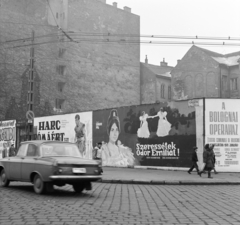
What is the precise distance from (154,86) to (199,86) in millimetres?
7734

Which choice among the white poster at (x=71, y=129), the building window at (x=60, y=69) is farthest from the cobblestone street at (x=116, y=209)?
the building window at (x=60, y=69)

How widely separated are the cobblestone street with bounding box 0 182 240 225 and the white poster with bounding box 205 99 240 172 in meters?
10.4

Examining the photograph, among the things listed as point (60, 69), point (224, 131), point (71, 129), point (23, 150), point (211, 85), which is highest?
point (60, 69)

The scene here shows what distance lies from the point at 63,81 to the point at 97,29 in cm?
985

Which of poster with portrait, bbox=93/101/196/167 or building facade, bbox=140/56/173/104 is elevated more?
building facade, bbox=140/56/173/104

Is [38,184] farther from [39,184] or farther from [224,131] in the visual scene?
[224,131]

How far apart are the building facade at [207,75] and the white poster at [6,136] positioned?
90.7 ft

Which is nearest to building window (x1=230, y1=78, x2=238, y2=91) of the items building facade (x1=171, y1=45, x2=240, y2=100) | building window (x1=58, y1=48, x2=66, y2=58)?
building facade (x1=171, y1=45, x2=240, y2=100)

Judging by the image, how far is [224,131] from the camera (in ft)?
68.8

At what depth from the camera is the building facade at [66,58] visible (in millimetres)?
44969

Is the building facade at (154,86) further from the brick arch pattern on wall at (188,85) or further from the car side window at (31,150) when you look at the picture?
the car side window at (31,150)

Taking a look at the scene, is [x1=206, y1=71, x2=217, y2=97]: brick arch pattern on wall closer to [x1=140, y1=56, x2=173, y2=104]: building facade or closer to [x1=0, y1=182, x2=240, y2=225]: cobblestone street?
[x1=140, y1=56, x2=173, y2=104]: building facade

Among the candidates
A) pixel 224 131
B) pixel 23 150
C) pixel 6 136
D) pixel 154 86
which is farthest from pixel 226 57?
pixel 23 150

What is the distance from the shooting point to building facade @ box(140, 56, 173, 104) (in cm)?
5700
